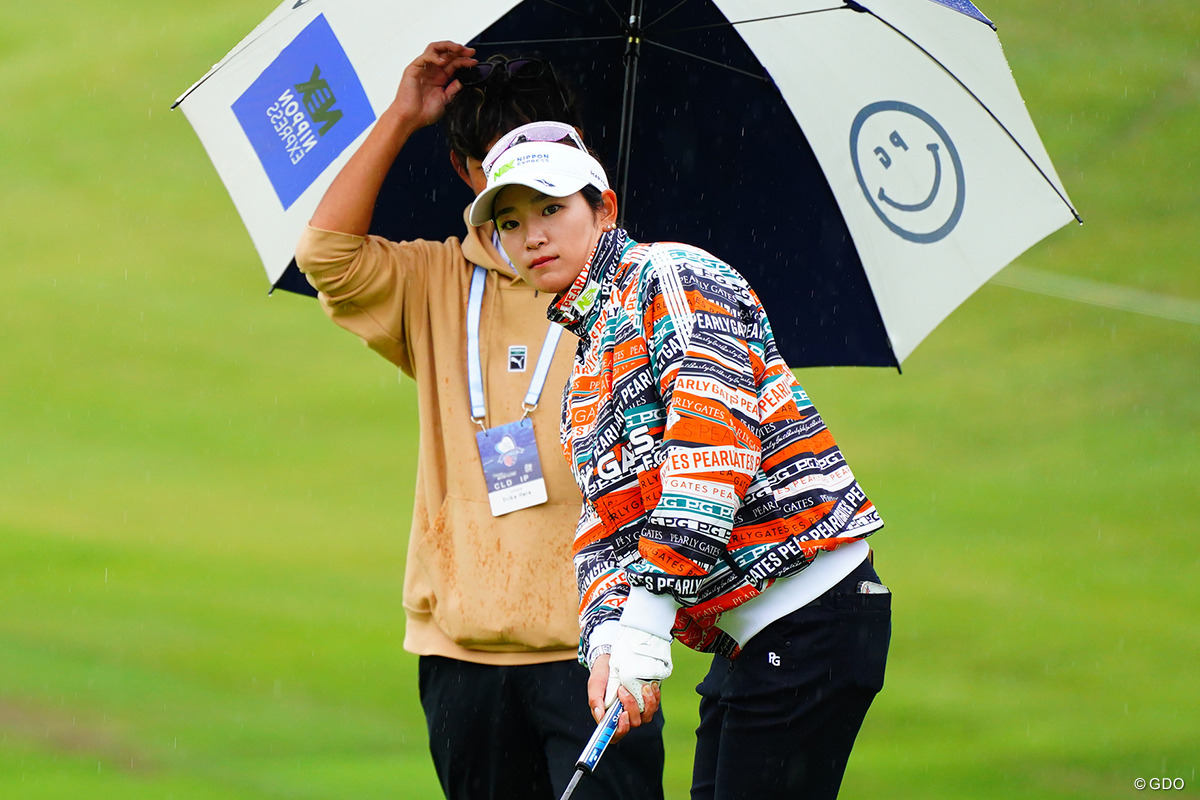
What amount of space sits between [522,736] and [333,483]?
4.92 metres

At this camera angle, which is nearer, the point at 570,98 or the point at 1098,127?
the point at 570,98

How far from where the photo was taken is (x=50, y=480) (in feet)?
25.5

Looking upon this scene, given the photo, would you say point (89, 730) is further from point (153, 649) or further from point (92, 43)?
point (92, 43)

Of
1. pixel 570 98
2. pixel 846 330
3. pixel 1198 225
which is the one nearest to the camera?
pixel 570 98

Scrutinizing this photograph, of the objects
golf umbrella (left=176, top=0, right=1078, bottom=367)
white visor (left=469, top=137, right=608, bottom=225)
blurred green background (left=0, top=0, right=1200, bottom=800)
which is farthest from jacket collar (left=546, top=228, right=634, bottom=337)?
blurred green background (left=0, top=0, right=1200, bottom=800)

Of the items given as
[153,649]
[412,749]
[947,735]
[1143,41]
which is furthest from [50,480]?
[1143,41]

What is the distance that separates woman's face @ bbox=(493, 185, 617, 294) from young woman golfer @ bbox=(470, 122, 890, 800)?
6cm

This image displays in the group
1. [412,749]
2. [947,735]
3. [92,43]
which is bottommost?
[947,735]

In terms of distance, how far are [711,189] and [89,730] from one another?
10.6 feet

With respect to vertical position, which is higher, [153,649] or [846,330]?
[846,330]

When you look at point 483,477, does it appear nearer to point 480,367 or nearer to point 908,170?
point 480,367

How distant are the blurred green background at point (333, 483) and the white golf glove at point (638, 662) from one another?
2948 mm

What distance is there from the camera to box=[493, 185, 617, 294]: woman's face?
2.54 m

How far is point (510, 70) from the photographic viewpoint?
3139mm
